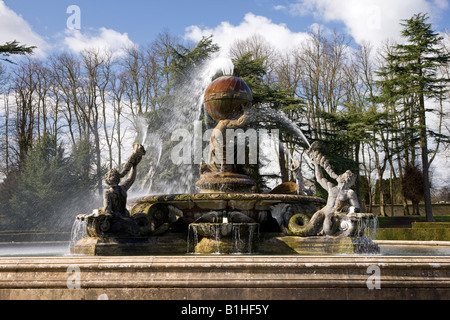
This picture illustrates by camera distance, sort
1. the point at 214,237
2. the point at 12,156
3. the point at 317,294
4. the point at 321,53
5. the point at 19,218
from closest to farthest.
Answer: the point at 317,294
the point at 214,237
the point at 19,218
the point at 12,156
the point at 321,53

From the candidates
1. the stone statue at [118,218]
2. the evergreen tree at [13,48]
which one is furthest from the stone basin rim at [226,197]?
the evergreen tree at [13,48]

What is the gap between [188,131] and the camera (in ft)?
93.2

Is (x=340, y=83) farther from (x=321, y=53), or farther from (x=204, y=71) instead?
(x=204, y=71)

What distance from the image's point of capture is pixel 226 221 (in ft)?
27.5

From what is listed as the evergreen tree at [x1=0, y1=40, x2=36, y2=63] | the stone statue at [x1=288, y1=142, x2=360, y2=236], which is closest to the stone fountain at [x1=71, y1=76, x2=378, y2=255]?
the stone statue at [x1=288, y1=142, x2=360, y2=236]

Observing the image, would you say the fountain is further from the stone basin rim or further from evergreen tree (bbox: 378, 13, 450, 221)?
evergreen tree (bbox: 378, 13, 450, 221)

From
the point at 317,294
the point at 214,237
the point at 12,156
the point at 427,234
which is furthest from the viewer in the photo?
the point at 12,156

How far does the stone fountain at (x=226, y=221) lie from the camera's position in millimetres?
→ 7926

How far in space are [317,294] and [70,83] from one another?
34.1 m

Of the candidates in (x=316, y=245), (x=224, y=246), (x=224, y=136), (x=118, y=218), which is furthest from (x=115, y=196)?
(x=316, y=245)

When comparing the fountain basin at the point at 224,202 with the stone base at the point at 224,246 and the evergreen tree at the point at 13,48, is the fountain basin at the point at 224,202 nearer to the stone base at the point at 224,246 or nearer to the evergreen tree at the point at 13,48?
the stone base at the point at 224,246

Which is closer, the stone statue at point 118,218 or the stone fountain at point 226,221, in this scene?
the stone fountain at point 226,221

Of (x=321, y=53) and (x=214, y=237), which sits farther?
(x=321, y=53)

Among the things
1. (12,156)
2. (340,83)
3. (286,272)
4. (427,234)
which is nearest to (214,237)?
(286,272)
